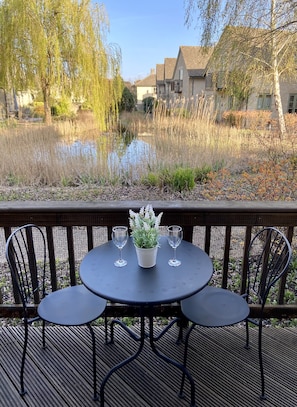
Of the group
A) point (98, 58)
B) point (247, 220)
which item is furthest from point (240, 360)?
point (98, 58)

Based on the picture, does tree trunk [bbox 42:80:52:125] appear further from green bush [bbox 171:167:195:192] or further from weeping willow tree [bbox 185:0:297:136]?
weeping willow tree [bbox 185:0:297:136]

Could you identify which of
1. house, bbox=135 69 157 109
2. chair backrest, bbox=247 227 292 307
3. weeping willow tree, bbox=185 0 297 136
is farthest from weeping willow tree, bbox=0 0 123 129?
house, bbox=135 69 157 109

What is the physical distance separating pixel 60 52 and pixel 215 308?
8852mm

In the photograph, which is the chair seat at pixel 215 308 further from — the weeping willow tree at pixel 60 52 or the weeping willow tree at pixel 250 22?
the weeping willow tree at pixel 60 52

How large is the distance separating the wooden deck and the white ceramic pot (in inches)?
24.2

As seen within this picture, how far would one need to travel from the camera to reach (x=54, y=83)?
871cm

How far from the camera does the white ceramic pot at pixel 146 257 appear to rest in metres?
1.36

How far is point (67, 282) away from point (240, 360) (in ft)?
5.88

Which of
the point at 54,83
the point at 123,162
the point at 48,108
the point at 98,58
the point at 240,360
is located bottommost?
the point at 240,360

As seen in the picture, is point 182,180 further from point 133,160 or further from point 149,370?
point 149,370

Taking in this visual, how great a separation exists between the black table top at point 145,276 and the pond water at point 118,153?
4.22 meters

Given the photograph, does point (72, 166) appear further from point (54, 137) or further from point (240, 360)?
point (240, 360)

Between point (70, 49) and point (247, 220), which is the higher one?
point (70, 49)

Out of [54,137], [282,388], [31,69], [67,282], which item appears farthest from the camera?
[31,69]
